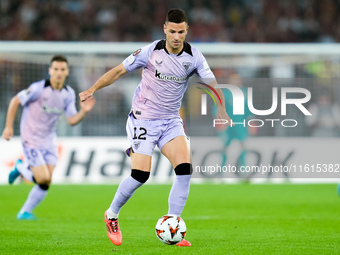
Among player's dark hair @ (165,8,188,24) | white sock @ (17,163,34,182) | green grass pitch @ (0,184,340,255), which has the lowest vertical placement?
green grass pitch @ (0,184,340,255)

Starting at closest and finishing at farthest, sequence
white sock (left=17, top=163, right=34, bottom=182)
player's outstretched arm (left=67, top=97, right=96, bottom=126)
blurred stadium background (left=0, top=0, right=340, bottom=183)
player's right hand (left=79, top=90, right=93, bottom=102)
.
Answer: player's right hand (left=79, top=90, right=93, bottom=102) → player's outstretched arm (left=67, top=97, right=96, bottom=126) → white sock (left=17, top=163, right=34, bottom=182) → blurred stadium background (left=0, top=0, right=340, bottom=183)

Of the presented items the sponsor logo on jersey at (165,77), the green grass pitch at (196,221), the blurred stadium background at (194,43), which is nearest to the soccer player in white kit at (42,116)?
the green grass pitch at (196,221)

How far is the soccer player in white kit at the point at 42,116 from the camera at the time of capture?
35.5 ft

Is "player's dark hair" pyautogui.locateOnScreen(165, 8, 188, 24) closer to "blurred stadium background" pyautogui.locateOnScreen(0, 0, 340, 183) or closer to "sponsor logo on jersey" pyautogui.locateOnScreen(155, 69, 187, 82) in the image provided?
"sponsor logo on jersey" pyautogui.locateOnScreen(155, 69, 187, 82)

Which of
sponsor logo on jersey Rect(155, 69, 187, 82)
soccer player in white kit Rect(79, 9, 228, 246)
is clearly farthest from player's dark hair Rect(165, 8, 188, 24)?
sponsor logo on jersey Rect(155, 69, 187, 82)

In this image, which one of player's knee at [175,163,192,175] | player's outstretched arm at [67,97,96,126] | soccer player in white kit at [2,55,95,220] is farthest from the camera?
soccer player in white kit at [2,55,95,220]

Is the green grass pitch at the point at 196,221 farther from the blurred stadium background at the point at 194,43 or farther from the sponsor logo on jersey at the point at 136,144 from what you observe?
the blurred stadium background at the point at 194,43

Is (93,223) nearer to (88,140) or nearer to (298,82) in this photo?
(88,140)

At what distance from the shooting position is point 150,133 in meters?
7.57

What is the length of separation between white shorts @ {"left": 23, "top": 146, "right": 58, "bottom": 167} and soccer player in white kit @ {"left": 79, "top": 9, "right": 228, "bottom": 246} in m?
3.49

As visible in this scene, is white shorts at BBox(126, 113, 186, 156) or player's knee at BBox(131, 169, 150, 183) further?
white shorts at BBox(126, 113, 186, 156)

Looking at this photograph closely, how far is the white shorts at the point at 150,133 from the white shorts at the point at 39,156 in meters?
3.53

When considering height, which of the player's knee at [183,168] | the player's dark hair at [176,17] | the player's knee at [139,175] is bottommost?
the player's knee at [139,175]

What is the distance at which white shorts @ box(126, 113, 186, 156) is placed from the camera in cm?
755
